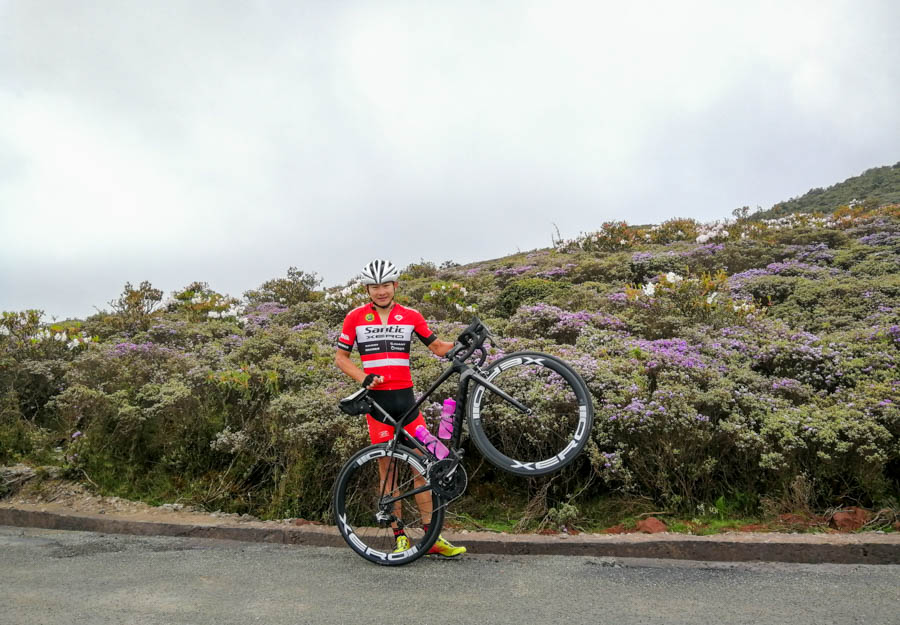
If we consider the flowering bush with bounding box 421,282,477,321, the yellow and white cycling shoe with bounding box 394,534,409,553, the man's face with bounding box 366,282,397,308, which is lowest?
the yellow and white cycling shoe with bounding box 394,534,409,553

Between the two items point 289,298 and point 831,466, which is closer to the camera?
point 831,466

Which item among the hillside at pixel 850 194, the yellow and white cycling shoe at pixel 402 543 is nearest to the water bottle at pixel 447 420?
the yellow and white cycling shoe at pixel 402 543

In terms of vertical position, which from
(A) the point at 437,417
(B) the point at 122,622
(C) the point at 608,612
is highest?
(A) the point at 437,417

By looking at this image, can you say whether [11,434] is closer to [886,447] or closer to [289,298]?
[289,298]

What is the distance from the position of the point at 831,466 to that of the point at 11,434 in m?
10.2

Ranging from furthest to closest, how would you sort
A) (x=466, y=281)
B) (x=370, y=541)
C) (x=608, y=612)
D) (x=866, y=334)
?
(x=466, y=281), (x=866, y=334), (x=370, y=541), (x=608, y=612)

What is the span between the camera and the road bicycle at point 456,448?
13.6 feet

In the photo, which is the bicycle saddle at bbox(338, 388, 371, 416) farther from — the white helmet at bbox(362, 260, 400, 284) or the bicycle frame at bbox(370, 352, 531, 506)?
the white helmet at bbox(362, 260, 400, 284)

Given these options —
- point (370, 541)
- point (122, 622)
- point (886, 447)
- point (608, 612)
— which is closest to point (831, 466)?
point (886, 447)

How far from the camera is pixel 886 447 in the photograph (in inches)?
208

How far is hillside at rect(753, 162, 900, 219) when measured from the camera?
33.4m

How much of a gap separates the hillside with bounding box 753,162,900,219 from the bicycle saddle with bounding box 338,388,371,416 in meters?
32.8

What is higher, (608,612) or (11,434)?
(11,434)

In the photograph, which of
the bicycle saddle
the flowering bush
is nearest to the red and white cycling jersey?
the bicycle saddle
